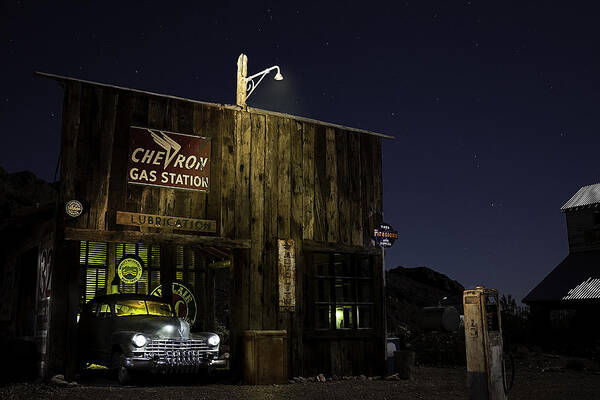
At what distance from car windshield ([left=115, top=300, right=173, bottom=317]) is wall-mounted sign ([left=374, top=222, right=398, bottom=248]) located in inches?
213

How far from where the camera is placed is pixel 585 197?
100 feet

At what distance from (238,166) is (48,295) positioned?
481 centimetres

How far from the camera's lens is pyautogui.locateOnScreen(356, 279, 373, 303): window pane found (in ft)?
48.2

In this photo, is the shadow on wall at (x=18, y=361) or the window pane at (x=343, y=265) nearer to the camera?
the shadow on wall at (x=18, y=361)

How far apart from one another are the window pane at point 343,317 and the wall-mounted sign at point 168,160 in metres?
4.33

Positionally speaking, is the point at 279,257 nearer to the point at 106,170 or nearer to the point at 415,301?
the point at 106,170

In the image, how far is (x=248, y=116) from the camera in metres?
13.9

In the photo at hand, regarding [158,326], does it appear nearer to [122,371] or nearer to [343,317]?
[122,371]

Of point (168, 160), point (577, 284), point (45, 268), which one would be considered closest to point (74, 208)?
point (45, 268)

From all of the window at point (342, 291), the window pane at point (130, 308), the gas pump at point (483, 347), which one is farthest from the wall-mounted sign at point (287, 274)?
the gas pump at point (483, 347)

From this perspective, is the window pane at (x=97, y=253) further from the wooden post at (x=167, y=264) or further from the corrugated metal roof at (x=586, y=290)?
the corrugated metal roof at (x=586, y=290)

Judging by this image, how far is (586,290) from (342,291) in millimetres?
16369

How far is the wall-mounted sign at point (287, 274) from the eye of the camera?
13.5 m

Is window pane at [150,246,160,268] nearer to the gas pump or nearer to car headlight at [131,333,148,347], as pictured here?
car headlight at [131,333,148,347]
